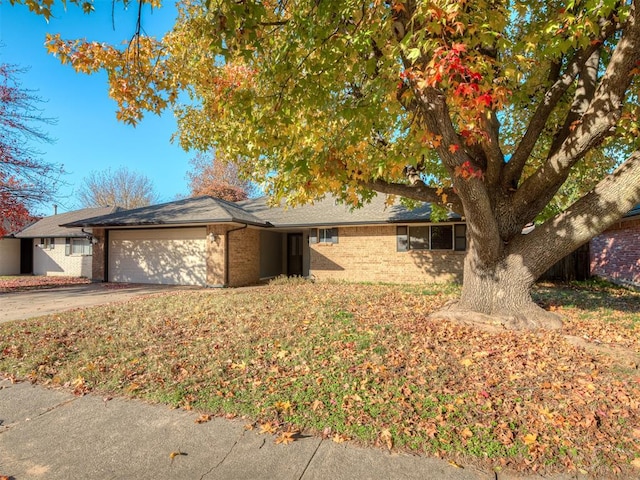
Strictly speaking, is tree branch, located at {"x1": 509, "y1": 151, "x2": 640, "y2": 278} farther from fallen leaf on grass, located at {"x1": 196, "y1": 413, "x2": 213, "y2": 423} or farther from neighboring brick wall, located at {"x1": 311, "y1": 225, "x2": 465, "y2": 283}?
neighboring brick wall, located at {"x1": 311, "y1": 225, "x2": 465, "y2": 283}

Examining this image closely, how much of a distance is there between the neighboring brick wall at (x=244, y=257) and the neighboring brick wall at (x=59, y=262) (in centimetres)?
987

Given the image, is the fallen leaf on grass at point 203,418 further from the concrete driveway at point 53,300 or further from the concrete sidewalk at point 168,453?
the concrete driveway at point 53,300

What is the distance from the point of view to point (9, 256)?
21375 mm

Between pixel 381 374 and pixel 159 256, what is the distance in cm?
1312

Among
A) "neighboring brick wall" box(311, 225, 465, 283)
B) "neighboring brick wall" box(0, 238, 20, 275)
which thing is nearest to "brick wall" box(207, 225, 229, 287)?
"neighboring brick wall" box(311, 225, 465, 283)

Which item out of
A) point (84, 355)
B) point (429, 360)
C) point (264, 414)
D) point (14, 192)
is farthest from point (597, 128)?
point (14, 192)

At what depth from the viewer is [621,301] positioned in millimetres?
9188

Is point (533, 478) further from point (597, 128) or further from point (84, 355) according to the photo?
point (84, 355)

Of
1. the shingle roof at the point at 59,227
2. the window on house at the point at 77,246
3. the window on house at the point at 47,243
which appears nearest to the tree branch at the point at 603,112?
the window on house at the point at 77,246

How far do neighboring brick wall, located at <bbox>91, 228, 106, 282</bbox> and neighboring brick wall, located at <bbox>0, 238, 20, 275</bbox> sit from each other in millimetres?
9809

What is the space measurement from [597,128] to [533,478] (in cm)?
493

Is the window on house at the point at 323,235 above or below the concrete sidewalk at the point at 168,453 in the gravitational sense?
above

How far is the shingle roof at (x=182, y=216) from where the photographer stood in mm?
13289

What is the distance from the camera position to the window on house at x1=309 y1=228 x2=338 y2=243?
14.6 metres
